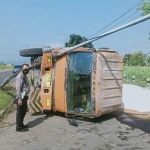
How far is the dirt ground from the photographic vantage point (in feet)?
20.7

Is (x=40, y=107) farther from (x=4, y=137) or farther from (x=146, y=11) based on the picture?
(x=146, y=11)

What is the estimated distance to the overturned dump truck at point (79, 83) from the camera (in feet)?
28.7

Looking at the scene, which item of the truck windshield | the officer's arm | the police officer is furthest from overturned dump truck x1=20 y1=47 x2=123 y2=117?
the officer's arm

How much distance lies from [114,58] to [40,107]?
2.97 metres

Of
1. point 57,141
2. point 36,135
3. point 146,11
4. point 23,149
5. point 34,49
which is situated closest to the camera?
point 23,149

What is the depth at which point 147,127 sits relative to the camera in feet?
27.2

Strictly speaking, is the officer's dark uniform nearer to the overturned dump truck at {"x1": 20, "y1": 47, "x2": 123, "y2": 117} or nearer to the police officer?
the police officer

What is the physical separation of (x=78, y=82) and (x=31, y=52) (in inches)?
97.2

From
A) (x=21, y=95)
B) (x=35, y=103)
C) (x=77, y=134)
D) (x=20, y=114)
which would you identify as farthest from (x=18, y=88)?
(x=77, y=134)

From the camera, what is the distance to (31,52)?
1048cm

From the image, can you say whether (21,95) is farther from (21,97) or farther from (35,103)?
(35,103)

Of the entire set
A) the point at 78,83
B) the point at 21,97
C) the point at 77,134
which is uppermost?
the point at 78,83

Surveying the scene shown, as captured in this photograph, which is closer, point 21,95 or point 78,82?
point 21,95

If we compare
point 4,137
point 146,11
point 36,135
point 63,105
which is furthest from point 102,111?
point 146,11
